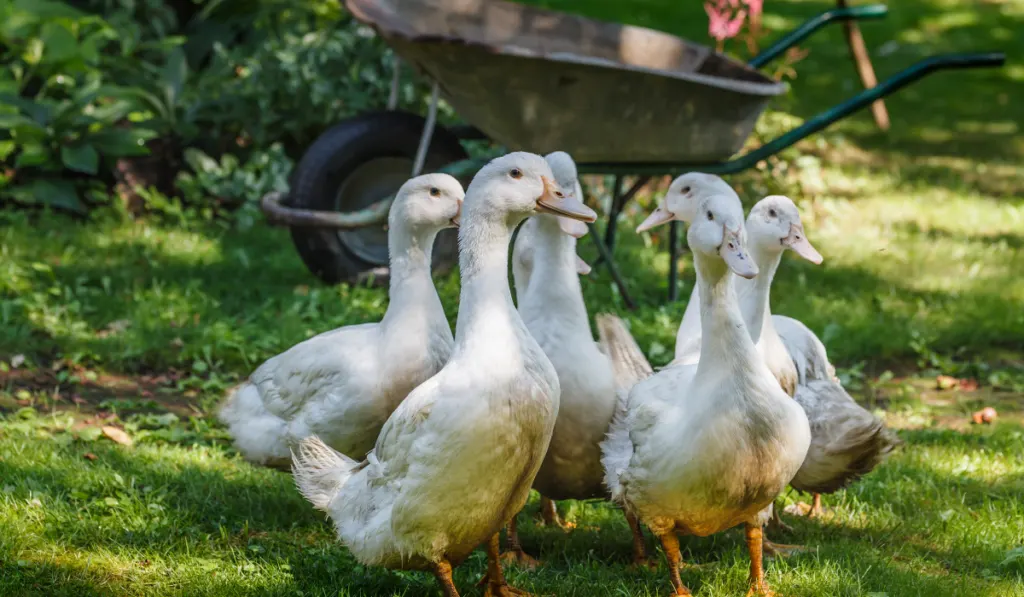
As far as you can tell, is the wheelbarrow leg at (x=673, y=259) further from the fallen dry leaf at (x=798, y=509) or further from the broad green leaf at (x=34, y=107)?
the broad green leaf at (x=34, y=107)

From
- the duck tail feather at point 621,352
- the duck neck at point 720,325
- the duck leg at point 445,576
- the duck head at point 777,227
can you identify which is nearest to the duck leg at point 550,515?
the duck tail feather at point 621,352

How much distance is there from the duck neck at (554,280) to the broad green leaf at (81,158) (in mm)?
4613

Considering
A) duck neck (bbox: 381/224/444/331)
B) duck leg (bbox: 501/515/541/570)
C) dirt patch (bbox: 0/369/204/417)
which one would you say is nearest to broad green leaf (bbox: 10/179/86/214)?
dirt patch (bbox: 0/369/204/417)

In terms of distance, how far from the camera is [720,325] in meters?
3.43

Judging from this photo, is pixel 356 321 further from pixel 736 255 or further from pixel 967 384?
pixel 736 255

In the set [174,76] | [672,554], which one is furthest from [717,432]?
[174,76]

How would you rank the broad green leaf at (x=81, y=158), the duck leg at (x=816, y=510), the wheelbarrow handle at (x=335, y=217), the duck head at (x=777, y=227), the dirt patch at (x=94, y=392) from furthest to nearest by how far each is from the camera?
the broad green leaf at (x=81, y=158), the wheelbarrow handle at (x=335, y=217), the dirt patch at (x=94, y=392), the duck leg at (x=816, y=510), the duck head at (x=777, y=227)

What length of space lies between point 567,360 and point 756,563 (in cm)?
87

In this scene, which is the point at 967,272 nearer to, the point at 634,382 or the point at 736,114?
the point at 736,114

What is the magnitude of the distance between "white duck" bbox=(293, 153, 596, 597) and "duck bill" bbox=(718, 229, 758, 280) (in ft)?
1.25

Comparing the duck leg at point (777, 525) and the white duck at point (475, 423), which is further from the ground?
the white duck at point (475, 423)

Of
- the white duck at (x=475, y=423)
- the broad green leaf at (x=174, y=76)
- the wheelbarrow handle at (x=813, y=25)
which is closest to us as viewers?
the white duck at (x=475, y=423)

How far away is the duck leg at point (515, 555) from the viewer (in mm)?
3901

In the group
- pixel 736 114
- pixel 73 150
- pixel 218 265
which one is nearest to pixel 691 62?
pixel 736 114
